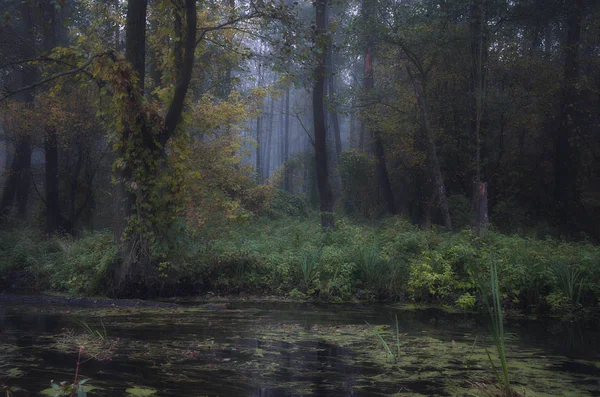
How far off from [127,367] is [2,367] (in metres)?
1.12

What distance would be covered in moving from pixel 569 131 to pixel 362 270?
39.7 feet

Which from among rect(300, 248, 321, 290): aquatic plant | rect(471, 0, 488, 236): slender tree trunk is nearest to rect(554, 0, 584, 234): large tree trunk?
rect(471, 0, 488, 236): slender tree trunk

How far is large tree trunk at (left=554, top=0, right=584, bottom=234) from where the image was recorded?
18.3m

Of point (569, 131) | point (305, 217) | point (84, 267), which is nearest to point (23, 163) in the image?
point (84, 267)

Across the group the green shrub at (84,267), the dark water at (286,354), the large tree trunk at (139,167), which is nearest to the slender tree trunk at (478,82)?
the dark water at (286,354)

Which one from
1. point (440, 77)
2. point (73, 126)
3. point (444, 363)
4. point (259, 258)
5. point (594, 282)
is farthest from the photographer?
point (440, 77)

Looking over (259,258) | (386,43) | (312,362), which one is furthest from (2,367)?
(386,43)

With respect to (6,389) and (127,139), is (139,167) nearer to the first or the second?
(127,139)

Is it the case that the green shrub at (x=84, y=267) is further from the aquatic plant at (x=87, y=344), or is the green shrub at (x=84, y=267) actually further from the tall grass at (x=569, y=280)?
the tall grass at (x=569, y=280)

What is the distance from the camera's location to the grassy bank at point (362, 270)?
9.55 metres

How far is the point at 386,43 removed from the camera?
727 inches

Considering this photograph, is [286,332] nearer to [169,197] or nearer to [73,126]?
[169,197]

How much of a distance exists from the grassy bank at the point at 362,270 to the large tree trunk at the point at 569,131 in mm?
6677

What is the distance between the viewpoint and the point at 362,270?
Result: 11.3 meters
